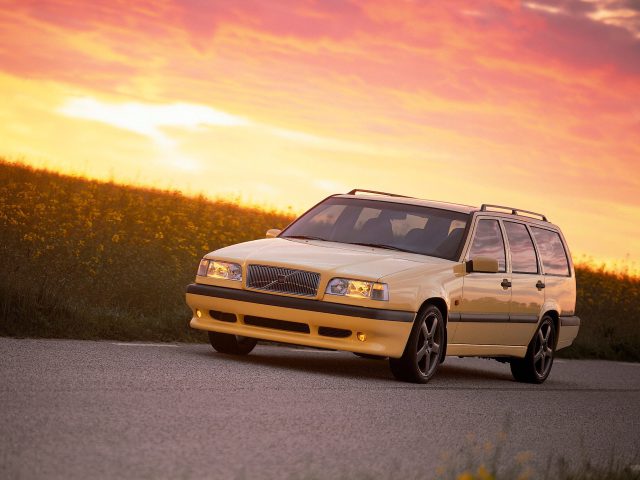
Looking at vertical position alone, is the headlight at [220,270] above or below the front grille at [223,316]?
above

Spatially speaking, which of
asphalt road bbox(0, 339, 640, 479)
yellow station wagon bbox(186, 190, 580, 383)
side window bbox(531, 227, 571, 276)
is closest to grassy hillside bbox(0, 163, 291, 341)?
asphalt road bbox(0, 339, 640, 479)

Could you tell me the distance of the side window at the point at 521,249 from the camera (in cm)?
1302

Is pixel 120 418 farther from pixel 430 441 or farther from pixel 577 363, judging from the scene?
pixel 577 363

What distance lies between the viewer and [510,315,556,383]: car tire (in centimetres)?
1342

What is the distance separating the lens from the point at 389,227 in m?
12.1

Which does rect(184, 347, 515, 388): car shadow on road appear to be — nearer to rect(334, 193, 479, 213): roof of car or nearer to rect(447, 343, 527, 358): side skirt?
rect(447, 343, 527, 358): side skirt

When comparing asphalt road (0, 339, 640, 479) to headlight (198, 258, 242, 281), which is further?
headlight (198, 258, 242, 281)

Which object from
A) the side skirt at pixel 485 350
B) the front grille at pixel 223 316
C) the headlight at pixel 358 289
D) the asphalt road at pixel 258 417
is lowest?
the asphalt road at pixel 258 417

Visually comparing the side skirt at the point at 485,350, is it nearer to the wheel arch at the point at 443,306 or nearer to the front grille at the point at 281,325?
the wheel arch at the point at 443,306

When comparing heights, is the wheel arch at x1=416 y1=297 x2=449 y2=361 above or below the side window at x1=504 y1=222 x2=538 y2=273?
below

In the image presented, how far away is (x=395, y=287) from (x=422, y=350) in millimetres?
781

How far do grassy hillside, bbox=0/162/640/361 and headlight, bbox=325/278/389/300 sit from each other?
286 cm

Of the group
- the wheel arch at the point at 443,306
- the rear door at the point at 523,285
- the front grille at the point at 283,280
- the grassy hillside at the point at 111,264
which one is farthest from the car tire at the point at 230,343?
the rear door at the point at 523,285

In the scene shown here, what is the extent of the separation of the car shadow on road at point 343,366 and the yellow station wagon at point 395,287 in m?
0.27
